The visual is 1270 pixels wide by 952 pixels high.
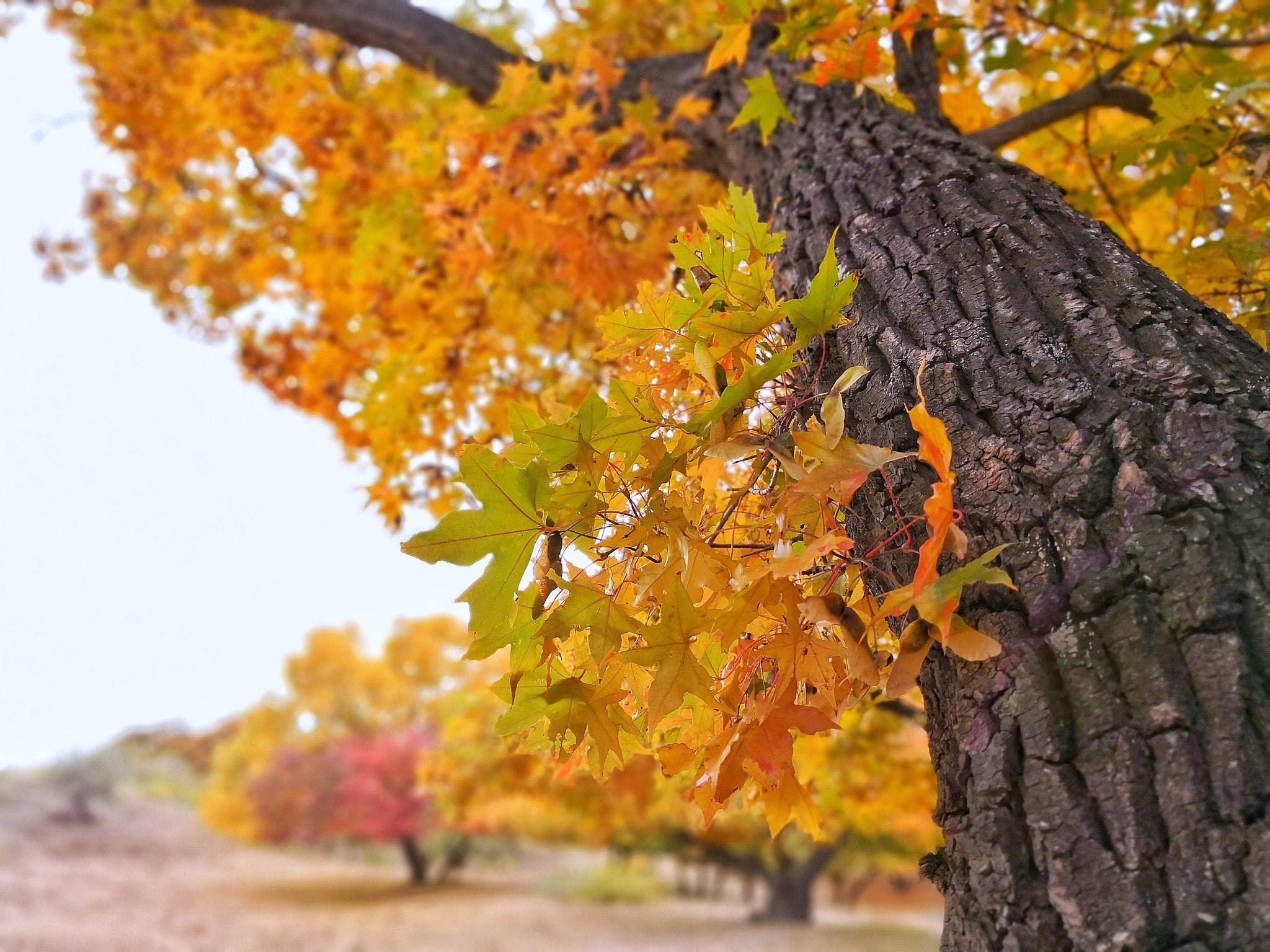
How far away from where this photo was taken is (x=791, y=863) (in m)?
8.65

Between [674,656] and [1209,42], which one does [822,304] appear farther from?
[1209,42]

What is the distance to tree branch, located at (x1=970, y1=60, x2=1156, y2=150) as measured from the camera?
1.32 m

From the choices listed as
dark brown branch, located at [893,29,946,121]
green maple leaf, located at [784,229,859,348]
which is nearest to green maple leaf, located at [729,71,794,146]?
dark brown branch, located at [893,29,946,121]

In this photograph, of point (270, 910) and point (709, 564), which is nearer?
point (709, 564)

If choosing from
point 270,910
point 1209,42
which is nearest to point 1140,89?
point 1209,42

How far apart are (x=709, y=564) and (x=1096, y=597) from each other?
259 millimetres

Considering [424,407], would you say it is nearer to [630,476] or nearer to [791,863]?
[630,476]

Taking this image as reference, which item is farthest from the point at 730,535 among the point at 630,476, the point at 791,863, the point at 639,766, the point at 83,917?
the point at 791,863

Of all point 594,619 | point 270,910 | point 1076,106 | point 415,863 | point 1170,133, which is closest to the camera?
point 594,619

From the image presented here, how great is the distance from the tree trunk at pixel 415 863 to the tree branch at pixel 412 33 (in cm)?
945

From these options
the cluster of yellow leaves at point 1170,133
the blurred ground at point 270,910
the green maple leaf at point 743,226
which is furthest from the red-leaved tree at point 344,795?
the green maple leaf at point 743,226

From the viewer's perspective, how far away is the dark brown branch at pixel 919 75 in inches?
50.3

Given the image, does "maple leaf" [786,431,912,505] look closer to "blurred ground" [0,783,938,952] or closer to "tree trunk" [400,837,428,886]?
"blurred ground" [0,783,938,952]

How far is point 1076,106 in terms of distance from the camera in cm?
136
